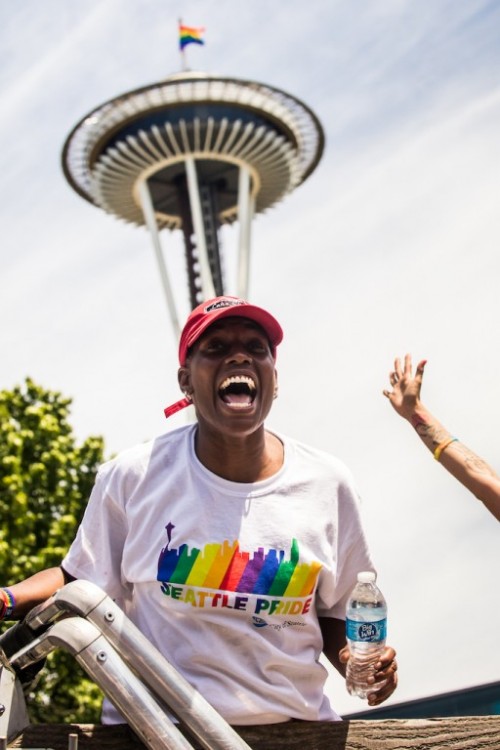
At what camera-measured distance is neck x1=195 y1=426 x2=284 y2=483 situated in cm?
293

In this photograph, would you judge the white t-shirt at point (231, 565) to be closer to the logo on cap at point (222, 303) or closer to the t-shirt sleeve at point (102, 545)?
the t-shirt sleeve at point (102, 545)

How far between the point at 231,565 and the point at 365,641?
1.32 feet

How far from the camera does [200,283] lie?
48625 millimetres

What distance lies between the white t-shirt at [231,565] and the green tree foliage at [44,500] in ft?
43.8

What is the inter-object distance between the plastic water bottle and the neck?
486mm

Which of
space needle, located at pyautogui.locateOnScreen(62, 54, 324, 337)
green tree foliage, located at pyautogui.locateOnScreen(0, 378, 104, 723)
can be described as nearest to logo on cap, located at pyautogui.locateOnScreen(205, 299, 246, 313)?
green tree foliage, located at pyautogui.locateOnScreen(0, 378, 104, 723)

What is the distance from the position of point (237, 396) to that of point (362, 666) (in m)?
0.83

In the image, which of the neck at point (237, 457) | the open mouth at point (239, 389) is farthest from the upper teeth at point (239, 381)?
the neck at point (237, 457)

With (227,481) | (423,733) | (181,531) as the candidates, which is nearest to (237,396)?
(227,481)

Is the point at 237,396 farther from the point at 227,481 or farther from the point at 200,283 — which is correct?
the point at 200,283

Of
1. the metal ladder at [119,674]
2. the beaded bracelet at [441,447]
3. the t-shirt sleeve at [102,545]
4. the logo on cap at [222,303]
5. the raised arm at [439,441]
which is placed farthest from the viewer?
the beaded bracelet at [441,447]

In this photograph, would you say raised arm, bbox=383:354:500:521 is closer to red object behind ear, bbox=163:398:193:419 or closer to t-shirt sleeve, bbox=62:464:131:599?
red object behind ear, bbox=163:398:193:419

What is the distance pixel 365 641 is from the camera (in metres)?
2.61

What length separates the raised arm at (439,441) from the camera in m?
3.16
